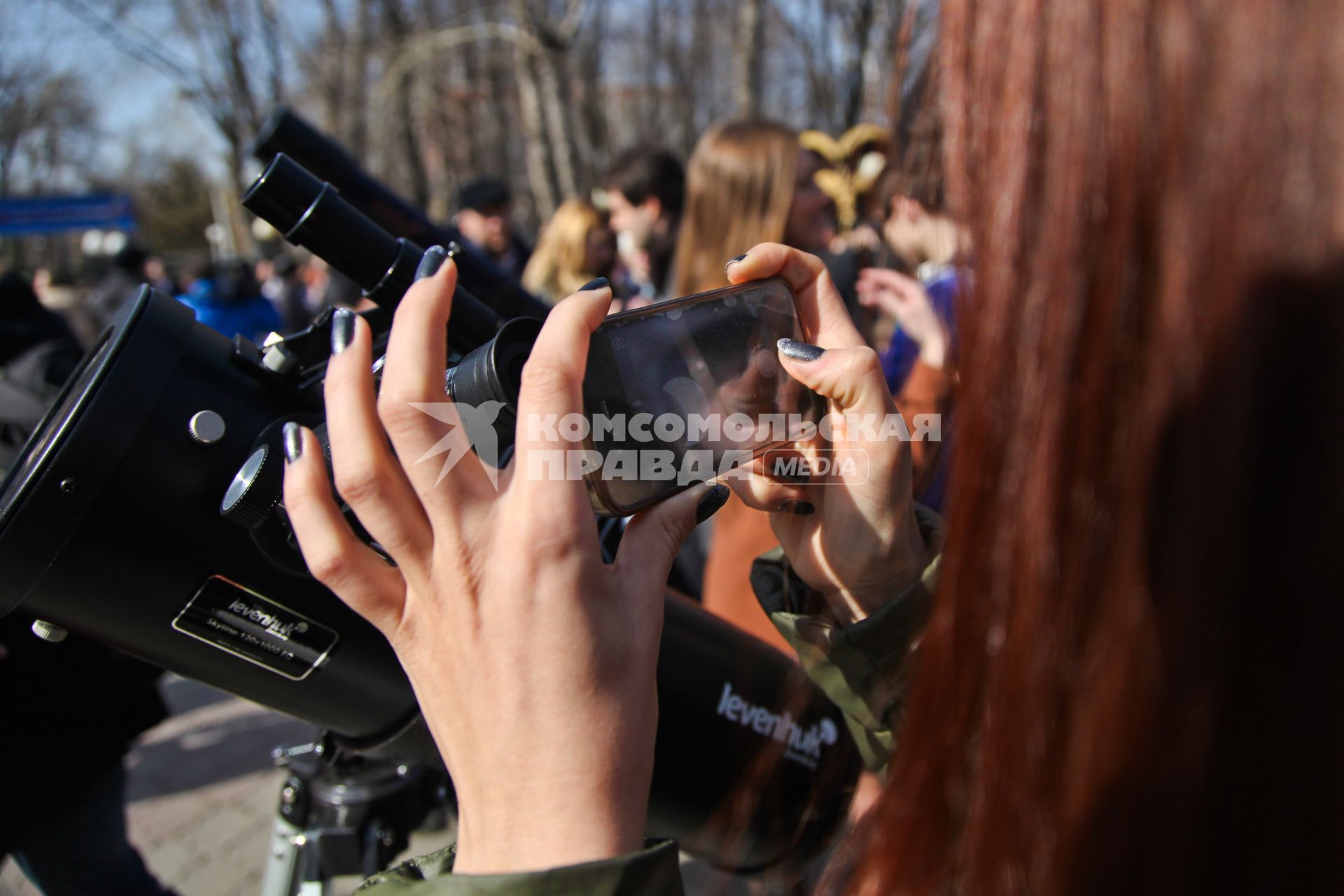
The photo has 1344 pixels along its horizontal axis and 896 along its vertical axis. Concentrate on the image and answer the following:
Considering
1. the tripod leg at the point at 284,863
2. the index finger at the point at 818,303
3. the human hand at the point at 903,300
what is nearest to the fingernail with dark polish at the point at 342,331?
the index finger at the point at 818,303

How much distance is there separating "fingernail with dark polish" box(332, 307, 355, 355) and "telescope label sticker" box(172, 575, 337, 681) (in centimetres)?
40

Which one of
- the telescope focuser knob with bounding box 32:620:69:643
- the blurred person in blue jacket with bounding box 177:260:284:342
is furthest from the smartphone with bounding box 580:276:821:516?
the blurred person in blue jacket with bounding box 177:260:284:342

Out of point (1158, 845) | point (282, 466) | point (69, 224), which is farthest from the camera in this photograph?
point (69, 224)

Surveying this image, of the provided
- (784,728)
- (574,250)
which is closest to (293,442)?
(784,728)

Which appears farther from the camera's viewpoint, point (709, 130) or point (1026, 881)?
point (709, 130)

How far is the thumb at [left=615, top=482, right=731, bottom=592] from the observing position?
0.78 m

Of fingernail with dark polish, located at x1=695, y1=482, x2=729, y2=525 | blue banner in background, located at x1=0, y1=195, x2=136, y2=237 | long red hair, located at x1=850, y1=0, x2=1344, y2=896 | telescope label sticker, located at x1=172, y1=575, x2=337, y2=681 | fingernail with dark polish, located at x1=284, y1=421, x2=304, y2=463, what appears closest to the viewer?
long red hair, located at x1=850, y1=0, x2=1344, y2=896

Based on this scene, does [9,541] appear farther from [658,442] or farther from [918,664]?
[918,664]

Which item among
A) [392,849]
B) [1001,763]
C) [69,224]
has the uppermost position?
[69,224]

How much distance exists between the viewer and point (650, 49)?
20.9m

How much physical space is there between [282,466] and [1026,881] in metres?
0.76

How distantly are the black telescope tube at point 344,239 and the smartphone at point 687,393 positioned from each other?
273mm

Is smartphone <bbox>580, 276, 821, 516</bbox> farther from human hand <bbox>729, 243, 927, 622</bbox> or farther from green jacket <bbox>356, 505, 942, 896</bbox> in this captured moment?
green jacket <bbox>356, 505, 942, 896</bbox>

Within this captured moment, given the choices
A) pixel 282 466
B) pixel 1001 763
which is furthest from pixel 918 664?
pixel 282 466
